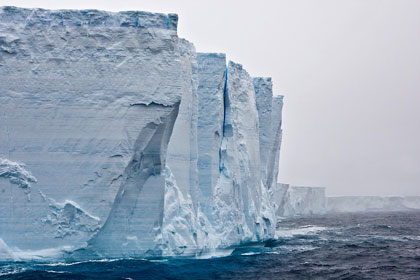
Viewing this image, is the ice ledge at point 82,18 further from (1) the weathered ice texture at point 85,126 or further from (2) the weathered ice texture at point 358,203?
(2) the weathered ice texture at point 358,203

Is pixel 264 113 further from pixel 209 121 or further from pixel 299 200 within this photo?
pixel 299 200

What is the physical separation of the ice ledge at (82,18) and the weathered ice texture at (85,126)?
0.09 ft

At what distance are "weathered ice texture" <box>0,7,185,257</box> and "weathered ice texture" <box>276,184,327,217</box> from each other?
1341 inches

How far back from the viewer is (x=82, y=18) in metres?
15.0

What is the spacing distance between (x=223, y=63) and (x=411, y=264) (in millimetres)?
9049

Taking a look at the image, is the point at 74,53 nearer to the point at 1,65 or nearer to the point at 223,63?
the point at 1,65

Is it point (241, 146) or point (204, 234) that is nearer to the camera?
point (204, 234)

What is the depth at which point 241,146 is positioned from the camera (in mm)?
21844

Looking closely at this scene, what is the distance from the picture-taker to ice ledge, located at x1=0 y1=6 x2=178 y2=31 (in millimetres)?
14836

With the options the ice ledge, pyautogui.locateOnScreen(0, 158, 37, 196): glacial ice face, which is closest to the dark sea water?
pyautogui.locateOnScreen(0, 158, 37, 196): glacial ice face

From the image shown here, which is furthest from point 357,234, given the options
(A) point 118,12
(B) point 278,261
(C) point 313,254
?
(A) point 118,12

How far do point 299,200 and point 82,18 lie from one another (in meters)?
44.6

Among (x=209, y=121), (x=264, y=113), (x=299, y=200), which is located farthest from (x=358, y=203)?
(x=209, y=121)

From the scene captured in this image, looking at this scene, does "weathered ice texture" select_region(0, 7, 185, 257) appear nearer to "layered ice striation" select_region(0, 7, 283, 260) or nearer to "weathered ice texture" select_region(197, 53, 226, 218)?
"layered ice striation" select_region(0, 7, 283, 260)
